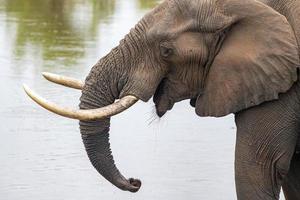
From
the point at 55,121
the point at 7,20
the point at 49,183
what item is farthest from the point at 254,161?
the point at 7,20

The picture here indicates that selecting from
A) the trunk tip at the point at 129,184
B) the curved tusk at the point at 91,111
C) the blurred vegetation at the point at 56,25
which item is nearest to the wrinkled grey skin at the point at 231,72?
the curved tusk at the point at 91,111

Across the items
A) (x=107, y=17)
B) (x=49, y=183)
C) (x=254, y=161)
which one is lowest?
(x=107, y=17)

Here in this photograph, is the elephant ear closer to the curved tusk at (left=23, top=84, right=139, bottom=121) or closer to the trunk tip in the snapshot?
the curved tusk at (left=23, top=84, right=139, bottom=121)

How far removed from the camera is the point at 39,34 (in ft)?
74.1

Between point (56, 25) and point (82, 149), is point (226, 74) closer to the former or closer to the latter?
point (82, 149)

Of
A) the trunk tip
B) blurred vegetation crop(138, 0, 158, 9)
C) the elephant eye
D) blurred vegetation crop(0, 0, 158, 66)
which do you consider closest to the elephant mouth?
the elephant eye

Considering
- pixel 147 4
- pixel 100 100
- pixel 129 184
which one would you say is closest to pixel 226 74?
pixel 100 100

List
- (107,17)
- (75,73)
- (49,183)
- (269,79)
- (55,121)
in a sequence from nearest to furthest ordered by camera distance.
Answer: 1. (269,79)
2. (49,183)
3. (55,121)
4. (75,73)
5. (107,17)

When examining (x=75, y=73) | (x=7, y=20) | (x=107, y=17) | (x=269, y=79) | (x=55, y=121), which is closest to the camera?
(x=269, y=79)

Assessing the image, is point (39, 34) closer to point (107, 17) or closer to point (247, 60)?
point (107, 17)

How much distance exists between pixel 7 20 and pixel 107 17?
3.29 m

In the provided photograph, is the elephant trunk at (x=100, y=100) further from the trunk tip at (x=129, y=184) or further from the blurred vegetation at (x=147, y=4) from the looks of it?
the blurred vegetation at (x=147, y=4)

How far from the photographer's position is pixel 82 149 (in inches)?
494

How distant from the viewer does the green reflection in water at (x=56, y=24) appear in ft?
66.7
